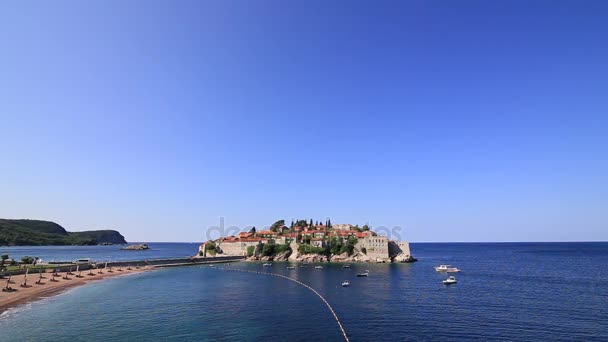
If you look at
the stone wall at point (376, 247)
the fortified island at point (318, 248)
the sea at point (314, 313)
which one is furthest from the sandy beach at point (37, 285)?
the stone wall at point (376, 247)

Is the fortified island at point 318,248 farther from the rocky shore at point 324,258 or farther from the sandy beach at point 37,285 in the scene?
the sandy beach at point 37,285

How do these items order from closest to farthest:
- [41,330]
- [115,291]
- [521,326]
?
[41,330] → [521,326] → [115,291]

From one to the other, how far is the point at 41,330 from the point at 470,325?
5512 centimetres

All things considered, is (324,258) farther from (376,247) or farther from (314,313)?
(314,313)

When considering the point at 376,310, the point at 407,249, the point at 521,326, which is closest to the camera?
the point at 521,326

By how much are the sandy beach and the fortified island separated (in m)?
74.4

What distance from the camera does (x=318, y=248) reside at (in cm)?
16300

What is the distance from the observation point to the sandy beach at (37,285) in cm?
6237

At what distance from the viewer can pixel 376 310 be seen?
54.5m

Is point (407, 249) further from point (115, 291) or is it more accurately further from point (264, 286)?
point (115, 291)

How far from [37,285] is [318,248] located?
10844 cm

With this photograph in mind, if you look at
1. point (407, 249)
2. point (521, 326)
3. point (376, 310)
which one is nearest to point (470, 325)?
point (521, 326)

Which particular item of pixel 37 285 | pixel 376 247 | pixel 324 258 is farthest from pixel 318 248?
pixel 37 285

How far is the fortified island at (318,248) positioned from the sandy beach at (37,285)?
74.4 meters
